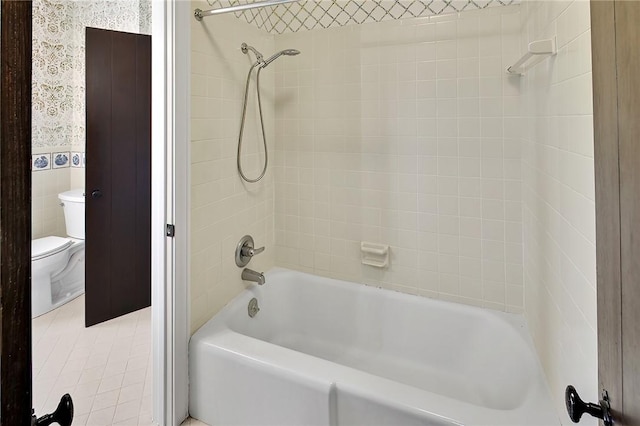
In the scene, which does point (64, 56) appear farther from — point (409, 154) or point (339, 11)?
point (409, 154)

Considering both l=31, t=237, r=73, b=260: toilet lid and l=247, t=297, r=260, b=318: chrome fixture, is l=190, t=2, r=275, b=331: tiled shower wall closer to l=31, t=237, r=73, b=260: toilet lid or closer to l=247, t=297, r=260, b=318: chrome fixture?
l=247, t=297, r=260, b=318: chrome fixture

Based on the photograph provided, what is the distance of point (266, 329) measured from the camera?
2111 millimetres

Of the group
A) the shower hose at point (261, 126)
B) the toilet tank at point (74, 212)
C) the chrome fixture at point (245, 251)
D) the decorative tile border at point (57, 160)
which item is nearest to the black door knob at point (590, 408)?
the chrome fixture at point (245, 251)

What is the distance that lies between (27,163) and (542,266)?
163 cm

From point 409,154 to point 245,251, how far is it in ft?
3.52

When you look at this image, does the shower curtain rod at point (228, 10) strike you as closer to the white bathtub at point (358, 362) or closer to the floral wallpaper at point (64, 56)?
the white bathtub at point (358, 362)

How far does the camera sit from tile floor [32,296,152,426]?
1.74 meters

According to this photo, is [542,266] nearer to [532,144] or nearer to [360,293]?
[532,144]

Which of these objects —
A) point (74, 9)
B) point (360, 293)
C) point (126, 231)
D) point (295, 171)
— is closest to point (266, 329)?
point (360, 293)

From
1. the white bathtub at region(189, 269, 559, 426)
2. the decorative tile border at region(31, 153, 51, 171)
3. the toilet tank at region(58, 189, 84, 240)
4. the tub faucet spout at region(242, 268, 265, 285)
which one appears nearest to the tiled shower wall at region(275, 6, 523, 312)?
the white bathtub at region(189, 269, 559, 426)

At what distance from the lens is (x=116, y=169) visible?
8.64 feet

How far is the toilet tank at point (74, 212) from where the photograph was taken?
299 centimetres

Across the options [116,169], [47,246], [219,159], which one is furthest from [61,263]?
[219,159]

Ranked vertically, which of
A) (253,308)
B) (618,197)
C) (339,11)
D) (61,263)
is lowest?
(253,308)
